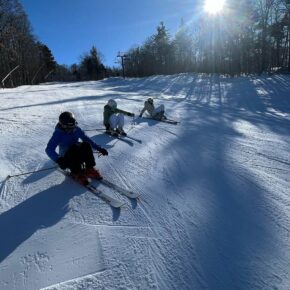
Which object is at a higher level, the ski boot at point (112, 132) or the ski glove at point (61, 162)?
the ski glove at point (61, 162)

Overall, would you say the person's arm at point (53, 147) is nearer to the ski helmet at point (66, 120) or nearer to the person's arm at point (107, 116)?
the ski helmet at point (66, 120)

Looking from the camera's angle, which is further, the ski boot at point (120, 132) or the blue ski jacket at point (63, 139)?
the ski boot at point (120, 132)

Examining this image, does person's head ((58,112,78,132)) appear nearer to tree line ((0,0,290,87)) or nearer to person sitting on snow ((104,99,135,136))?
person sitting on snow ((104,99,135,136))

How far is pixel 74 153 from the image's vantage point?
4.68 meters

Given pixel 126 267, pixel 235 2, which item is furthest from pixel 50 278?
pixel 235 2

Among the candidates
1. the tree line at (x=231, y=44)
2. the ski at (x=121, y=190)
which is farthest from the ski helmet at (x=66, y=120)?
the tree line at (x=231, y=44)

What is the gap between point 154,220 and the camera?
376cm

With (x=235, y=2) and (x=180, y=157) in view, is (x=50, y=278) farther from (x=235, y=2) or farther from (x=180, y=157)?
(x=235, y=2)

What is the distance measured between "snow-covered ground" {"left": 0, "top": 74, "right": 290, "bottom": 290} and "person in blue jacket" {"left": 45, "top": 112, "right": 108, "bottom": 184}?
0.28 metres

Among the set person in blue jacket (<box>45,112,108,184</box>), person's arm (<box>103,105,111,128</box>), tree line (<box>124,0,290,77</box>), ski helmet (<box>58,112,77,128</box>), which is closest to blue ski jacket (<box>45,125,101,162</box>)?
person in blue jacket (<box>45,112,108,184</box>)

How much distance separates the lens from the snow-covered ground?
9.29 ft

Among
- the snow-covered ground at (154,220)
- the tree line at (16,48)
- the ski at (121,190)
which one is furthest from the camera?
the tree line at (16,48)

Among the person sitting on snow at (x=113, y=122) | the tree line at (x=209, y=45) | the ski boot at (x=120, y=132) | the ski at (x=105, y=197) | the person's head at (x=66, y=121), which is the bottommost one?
the ski at (x=105, y=197)

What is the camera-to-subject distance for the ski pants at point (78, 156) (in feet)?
15.3
